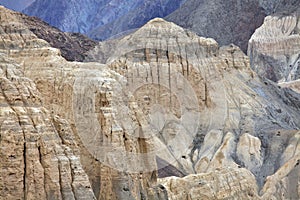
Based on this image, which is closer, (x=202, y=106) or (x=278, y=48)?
(x=202, y=106)

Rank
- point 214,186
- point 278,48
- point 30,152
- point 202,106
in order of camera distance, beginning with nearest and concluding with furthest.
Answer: point 30,152
point 214,186
point 202,106
point 278,48

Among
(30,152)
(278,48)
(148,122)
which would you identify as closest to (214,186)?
(148,122)

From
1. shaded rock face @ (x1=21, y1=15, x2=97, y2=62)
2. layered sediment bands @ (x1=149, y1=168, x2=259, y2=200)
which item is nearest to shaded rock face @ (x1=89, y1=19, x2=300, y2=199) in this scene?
layered sediment bands @ (x1=149, y1=168, x2=259, y2=200)

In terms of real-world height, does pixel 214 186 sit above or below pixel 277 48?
above

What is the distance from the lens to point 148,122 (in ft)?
210

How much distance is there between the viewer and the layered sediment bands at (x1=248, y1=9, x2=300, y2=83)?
14712 centimetres

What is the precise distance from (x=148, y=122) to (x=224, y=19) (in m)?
121

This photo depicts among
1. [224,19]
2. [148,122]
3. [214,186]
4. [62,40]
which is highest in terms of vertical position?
[148,122]

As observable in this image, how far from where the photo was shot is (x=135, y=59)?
294 ft

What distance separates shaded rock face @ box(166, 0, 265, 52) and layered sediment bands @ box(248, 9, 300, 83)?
766 inches

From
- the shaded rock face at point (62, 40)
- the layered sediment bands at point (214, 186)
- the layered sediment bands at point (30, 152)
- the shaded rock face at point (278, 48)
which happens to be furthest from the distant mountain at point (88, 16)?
the layered sediment bands at point (30, 152)

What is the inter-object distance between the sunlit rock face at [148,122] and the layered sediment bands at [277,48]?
33.0 metres

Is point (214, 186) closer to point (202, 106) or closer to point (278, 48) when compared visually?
→ point (202, 106)

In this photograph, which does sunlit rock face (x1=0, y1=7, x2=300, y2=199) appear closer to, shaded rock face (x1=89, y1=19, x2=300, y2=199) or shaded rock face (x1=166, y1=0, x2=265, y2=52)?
shaded rock face (x1=89, y1=19, x2=300, y2=199)
